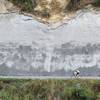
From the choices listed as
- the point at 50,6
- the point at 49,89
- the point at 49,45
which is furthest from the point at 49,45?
the point at 49,89

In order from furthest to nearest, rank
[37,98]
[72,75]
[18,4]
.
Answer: [18,4] → [72,75] → [37,98]

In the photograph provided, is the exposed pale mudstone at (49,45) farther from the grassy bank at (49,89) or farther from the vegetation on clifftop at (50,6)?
the grassy bank at (49,89)

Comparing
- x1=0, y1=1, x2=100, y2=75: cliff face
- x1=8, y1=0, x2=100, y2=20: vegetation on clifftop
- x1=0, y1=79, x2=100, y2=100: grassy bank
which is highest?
x1=8, y1=0, x2=100, y2=20: vegetation on clifftop

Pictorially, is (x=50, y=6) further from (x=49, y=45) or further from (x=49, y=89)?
(x=49, y=89)

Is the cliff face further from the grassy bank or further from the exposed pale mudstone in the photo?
the grassy bank

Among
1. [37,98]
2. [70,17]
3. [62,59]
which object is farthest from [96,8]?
[37,98]

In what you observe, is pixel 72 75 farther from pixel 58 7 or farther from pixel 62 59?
pixel 58 7

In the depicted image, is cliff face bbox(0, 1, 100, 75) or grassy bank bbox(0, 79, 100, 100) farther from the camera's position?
cliff face bbox(0, 1, 100, 75)

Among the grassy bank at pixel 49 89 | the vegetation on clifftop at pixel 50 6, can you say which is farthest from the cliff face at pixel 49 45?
the grassy bank at pixel 49 89

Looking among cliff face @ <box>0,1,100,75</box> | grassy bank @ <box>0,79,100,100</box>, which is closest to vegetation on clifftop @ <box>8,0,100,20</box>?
cliff face @ <box>0,1,100,75</box>
